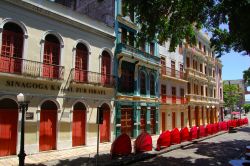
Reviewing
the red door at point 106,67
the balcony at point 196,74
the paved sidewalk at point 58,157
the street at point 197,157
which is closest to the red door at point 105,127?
the red door at point 106,67

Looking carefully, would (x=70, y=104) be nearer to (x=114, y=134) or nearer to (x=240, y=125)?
(x=114, y=134)

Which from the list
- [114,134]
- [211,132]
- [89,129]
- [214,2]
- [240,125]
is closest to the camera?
[214,2]

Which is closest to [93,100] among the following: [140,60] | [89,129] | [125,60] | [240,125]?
[89,129]

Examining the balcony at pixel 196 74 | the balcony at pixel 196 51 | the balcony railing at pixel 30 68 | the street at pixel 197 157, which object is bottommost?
the street at pixel 197 157

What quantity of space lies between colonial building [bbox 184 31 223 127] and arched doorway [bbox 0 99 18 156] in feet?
71.8

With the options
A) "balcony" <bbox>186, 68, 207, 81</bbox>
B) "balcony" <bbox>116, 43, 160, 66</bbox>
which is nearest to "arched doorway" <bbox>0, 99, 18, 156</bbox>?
"balcony" <bbox>116, 43, 160, 66</bbox>

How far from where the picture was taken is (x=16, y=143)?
13.5m

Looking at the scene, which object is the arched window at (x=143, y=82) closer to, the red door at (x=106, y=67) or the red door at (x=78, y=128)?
the red door at (x=106, y=67)

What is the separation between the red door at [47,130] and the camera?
14.7 meters

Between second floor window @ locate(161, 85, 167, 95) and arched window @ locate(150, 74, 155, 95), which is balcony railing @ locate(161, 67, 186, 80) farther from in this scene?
arched window @ locate(150, 74, 155, 95)

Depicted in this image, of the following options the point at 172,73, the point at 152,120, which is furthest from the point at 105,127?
the point at 172,73

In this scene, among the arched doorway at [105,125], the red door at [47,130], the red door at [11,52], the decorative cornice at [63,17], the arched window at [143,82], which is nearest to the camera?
the red door at [11,52]

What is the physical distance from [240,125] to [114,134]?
22471 millimetres

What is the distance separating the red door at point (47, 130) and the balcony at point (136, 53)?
727 cm
